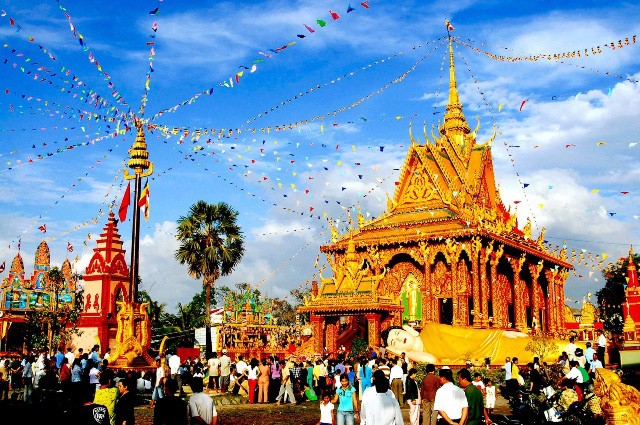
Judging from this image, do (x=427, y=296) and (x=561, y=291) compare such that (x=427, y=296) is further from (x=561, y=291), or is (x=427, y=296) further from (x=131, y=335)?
(x=131, y=335)

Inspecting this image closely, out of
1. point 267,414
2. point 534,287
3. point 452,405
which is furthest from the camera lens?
point 534,287

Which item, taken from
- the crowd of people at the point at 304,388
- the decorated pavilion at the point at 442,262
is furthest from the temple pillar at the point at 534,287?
the crowd of people at the point at 304,388

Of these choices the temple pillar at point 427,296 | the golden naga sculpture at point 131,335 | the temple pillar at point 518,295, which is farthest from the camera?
the temple pillar at point 518,295

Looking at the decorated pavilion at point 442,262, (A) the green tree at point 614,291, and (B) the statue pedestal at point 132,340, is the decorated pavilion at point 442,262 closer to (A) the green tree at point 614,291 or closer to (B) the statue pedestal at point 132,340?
(B) the statue pedestal at point 132,340

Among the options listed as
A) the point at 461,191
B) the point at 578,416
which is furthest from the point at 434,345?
the point at 578,416

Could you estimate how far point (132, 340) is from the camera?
23.2 metres

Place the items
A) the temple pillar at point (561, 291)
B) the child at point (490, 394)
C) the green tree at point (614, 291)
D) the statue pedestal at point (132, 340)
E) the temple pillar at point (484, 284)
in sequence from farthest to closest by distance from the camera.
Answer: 1. the green tree at point (614, 291)
2. the temple pillar at point (561, 291)
3. the temple pillar at point (484, 284)
4. the statue pedestal at point (132, 340)
5. the child at point (490, 394)

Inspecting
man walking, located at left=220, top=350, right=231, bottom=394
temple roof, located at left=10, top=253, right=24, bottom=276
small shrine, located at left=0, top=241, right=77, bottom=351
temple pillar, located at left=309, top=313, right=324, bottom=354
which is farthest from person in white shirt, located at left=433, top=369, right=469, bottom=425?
temple roof, located at left=10, top=253, right=24, bottom=276

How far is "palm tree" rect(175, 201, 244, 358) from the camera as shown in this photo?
4109cm

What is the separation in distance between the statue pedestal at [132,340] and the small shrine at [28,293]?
30.8 meters

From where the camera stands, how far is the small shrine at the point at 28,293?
51.2m

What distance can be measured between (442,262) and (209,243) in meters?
14.1

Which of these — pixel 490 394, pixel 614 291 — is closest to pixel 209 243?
pixel 490 394

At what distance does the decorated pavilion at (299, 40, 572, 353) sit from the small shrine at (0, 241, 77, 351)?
24833 millimetres
